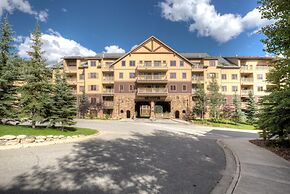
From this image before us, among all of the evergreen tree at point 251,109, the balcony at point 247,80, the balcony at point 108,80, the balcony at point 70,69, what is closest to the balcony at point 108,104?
the balcony at point 108,80

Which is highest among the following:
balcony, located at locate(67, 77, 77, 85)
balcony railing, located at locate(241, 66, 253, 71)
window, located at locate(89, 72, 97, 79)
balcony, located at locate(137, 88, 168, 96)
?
balcony railing, located at locate(241, 66, 253, 71)

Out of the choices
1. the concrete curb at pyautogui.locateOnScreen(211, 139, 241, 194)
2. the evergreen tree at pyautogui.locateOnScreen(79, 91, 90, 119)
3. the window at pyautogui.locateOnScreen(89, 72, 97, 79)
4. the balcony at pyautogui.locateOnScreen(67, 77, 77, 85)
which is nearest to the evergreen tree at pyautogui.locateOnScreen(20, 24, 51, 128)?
the concrete curb at pyautogui.locateOnScreen(211, 139, 241, 194)

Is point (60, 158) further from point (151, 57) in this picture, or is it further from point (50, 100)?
point (151, 57)

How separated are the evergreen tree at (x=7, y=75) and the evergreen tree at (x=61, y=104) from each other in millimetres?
3446

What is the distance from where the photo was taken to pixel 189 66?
46656 millimetres

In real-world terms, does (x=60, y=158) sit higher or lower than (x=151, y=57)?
lower

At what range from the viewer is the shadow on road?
24.7ft

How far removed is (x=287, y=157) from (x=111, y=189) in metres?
10.2

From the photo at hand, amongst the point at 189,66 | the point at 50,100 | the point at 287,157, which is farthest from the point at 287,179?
the point at 189,66

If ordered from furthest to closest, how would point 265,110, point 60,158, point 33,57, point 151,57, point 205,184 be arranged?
point 151,57
point 33,57
point 265,110
point 60,158
point 205,184

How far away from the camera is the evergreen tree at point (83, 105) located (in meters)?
45.4

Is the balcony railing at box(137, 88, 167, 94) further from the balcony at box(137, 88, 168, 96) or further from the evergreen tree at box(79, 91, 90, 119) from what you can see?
the evergreen tree at box(79, 91, 90, 119)

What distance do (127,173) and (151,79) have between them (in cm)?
3714

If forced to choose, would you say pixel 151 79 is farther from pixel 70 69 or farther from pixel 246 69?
pixel 246 69
